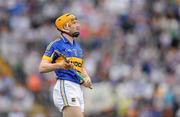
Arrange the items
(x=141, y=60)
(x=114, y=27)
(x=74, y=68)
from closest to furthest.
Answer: (x=74, y=68) → (x=141, y=60) → (x=114, y=27)

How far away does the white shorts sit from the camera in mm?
12602

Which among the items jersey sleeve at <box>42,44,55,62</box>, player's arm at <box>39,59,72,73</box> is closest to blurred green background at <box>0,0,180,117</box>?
jersey sleeve at <box>42,44,55,62</box>

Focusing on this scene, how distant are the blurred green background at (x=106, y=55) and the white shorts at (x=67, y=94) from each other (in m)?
8.99

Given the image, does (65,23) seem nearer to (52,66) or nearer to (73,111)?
(52,66)

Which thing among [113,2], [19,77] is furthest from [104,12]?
[19,77]

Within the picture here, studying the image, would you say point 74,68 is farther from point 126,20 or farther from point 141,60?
point 126,20

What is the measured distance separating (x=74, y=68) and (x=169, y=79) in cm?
1049

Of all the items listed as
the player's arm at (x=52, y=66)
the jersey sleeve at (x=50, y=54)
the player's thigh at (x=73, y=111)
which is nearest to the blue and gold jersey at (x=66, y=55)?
the jersey sleeve at (x=50, y=54)

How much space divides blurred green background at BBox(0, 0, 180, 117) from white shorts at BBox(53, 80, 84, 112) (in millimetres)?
8988

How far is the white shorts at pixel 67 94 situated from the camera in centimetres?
1260

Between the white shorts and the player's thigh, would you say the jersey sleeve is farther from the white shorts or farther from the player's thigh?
the player's thigh

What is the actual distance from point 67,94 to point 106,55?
38.0 ft

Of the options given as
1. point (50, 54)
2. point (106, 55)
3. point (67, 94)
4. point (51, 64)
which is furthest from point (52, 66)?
point (106, 55)

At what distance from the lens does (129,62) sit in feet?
78.0
